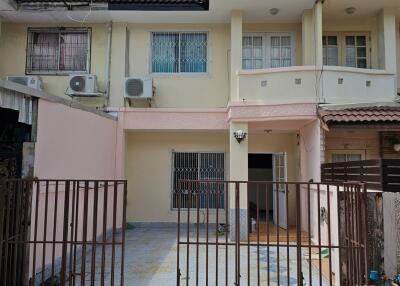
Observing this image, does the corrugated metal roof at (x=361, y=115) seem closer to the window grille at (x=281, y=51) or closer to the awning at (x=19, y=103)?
the window grille at (x=281, y=51)

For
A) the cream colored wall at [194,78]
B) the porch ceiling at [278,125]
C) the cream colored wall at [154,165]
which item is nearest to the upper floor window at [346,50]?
the porch ceiling at [278,125]

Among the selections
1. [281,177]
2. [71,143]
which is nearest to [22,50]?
[71,143]

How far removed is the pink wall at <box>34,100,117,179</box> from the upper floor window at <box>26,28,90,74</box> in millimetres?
2628

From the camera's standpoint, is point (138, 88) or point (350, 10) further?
point (138, 88)

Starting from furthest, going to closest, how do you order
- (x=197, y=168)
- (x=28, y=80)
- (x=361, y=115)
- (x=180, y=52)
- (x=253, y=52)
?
1. (x=197, y=168)
2. (x=180, y=52)
3. (x=253, y=52)
4. (x=28, y=80)
5. (x=361, y=115)

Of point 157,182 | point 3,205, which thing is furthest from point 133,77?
point 3,205

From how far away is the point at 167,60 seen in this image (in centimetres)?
1198

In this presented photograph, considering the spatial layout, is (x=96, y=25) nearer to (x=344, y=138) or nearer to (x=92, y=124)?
(x=92, y=124)

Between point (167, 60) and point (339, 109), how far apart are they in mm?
5681

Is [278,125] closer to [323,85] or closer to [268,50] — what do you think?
[323,85]

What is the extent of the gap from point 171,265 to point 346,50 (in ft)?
28.0

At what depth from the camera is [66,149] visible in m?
7.59

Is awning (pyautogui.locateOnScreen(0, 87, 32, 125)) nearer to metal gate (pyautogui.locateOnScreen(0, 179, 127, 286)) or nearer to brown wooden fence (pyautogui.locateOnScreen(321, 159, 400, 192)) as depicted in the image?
metal gate (pyautogui.locateOnScreen(0, 179, 127, 286))

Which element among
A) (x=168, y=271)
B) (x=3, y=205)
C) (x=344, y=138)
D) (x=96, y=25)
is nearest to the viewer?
(x=3, y=205)
